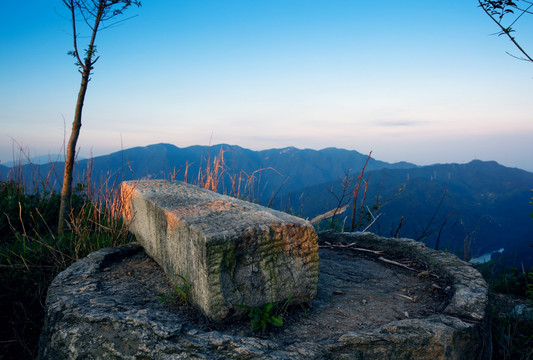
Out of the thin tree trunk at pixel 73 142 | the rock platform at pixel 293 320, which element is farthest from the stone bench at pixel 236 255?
A: the thin tree trunk at pixel 73 142

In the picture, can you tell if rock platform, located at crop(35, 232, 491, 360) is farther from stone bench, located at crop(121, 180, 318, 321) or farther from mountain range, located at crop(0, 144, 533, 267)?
mountain range, located at crop(0, 144, 533, 267)

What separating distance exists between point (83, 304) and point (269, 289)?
108 cm

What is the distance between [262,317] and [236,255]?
1.26ft

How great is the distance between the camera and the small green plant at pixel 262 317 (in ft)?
5.74

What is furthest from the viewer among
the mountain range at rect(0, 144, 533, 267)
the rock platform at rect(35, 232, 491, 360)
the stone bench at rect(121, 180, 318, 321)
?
the mountain range at rect(0, 144, 533, 267)

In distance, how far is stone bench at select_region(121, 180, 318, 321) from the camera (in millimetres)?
1744

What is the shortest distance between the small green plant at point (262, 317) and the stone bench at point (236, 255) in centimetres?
4

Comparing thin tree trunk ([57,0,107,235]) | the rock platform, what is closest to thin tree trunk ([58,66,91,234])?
thin tree trunk ([57,0,107,235])

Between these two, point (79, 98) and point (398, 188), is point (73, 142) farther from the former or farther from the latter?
point (398, 188)

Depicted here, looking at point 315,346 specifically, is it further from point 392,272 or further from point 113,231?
point 113,231

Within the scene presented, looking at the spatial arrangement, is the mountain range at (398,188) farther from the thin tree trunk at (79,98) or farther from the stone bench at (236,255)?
the stone bench at (236,255)

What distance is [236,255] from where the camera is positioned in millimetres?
1794

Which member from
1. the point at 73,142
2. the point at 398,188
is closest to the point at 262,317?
the point at 73,142

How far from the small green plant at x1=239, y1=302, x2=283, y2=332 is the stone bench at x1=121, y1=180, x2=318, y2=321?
0.12 ft
